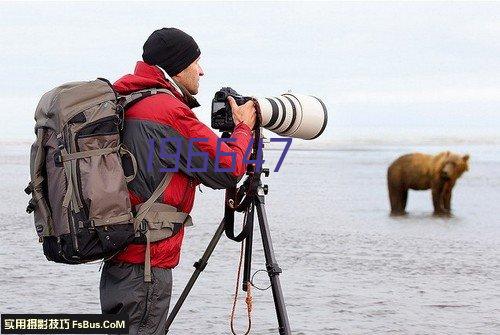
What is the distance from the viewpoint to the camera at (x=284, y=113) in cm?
405

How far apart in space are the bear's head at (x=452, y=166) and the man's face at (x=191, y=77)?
1176cm

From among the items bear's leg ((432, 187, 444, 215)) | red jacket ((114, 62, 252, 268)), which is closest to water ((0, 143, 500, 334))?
bear's leg ((432, 187, 444, 215))

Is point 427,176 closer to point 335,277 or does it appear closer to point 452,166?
point 452,166

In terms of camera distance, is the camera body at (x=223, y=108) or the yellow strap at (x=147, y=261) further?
the camera body at (x=223, y=108)

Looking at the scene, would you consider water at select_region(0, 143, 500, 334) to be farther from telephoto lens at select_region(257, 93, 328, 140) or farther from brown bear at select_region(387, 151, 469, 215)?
telephoto lens at select_region(257, 93, 328, 140)

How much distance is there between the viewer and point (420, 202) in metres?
18.0

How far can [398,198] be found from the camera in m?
15.2

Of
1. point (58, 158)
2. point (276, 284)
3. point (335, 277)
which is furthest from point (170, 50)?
point (335, 277)

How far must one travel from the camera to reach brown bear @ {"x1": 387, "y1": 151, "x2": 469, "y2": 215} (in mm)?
14844

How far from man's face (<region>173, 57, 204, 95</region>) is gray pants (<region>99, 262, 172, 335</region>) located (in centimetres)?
83

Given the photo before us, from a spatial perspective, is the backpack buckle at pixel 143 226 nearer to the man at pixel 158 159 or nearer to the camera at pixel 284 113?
the man at pixel 158 159

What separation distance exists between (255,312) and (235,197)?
7.26ft

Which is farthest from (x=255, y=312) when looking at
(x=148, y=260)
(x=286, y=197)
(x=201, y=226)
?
(x=286, y=197)

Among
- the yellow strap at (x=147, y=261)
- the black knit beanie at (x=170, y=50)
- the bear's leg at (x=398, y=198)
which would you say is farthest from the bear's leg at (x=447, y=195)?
the yellow strap at (x=147, y=261)
